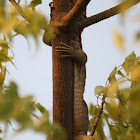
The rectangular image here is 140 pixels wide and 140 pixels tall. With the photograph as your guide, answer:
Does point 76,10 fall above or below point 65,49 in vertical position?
above

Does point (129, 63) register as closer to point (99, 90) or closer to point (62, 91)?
point (99, 90)

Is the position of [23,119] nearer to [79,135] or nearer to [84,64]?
[79,135]

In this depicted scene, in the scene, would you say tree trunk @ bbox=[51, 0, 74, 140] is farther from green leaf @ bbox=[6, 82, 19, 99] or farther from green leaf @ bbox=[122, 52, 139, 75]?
green leaf @ bbox=[6, 82, 19, 99]

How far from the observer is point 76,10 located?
1728mm

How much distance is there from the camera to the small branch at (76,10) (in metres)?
1.71

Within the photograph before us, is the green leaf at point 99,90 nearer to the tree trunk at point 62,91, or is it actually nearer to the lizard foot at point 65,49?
the tree trunk at point 62,91

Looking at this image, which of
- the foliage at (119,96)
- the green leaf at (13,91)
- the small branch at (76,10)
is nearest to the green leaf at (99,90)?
the foliage at (119,96)

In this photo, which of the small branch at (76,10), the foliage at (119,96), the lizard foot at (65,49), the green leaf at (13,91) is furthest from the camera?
the lizard foot at (65,49)

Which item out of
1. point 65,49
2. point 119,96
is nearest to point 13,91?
point 119,96

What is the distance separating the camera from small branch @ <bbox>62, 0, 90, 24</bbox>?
5.61ft

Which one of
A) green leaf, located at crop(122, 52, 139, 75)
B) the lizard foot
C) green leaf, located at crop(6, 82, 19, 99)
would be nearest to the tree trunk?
the lizard foot

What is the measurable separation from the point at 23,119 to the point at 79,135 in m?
1.66

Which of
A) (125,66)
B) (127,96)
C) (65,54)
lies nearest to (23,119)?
(127,96)

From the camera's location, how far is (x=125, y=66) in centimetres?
149
